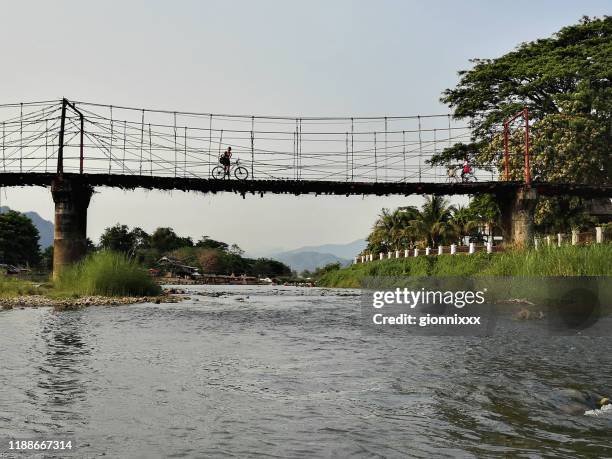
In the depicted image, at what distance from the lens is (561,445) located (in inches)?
298

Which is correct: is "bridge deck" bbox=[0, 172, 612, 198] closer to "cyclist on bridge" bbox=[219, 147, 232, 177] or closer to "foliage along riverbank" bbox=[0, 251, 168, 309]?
"cyclist on bridge" bbox=[219, 147, 232, 177]

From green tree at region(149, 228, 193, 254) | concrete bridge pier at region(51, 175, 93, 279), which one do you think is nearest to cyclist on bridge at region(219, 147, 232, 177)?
concrete bridge pier at region(51, 175, 93, 279)

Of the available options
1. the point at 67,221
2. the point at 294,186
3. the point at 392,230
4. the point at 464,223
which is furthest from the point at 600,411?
the point at 392,230

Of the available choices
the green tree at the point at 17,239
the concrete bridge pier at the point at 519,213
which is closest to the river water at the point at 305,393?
the concrete bridge pier at the point at 519,213

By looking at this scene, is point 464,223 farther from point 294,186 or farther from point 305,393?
point 305,393

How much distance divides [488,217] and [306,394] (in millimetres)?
49429

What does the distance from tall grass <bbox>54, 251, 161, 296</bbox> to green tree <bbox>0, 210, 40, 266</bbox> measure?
234ft

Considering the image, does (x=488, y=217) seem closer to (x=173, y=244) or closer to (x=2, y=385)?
(x=2, y=385)

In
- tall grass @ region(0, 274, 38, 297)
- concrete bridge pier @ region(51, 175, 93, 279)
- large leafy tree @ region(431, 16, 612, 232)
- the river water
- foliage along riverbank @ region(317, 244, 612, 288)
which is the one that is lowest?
the river water

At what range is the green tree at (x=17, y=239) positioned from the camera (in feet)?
328

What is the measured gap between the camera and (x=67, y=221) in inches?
1661

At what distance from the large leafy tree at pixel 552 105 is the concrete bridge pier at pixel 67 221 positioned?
30101 millimetres

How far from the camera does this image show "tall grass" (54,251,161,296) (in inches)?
1332

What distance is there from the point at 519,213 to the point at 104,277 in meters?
28.1
